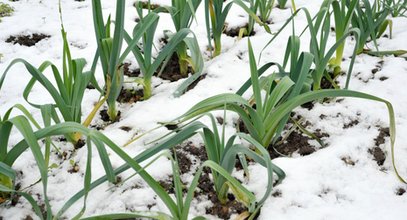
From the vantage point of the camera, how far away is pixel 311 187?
1.23m

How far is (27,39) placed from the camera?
79.6 inches

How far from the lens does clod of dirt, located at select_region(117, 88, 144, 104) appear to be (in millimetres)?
1714

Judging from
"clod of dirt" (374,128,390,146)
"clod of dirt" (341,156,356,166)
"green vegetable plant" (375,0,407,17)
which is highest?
"green vegetable plant" (375,0,407,17)

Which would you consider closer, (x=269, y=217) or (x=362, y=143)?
(x=269, y=217)

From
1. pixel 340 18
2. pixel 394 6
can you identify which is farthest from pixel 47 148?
pixel 394 6

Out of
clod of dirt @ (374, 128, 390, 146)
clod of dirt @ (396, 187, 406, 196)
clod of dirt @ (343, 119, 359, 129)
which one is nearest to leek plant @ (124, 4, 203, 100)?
clod of dirt @ (343, 119, 359, 129)

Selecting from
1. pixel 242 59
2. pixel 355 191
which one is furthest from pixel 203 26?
pixel 355 191

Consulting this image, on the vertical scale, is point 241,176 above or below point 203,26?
below

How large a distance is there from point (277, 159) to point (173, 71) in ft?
2.35

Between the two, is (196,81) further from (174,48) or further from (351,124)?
(351,124)

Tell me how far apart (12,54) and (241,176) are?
1.23 metres

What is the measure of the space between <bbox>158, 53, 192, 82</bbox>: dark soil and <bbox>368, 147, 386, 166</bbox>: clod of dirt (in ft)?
2.69

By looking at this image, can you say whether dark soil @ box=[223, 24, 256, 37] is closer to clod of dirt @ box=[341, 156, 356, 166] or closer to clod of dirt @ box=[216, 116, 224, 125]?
clod of dirt @ box=[216, 116, 224, 125]

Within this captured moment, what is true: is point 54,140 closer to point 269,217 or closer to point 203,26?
point 269,217
